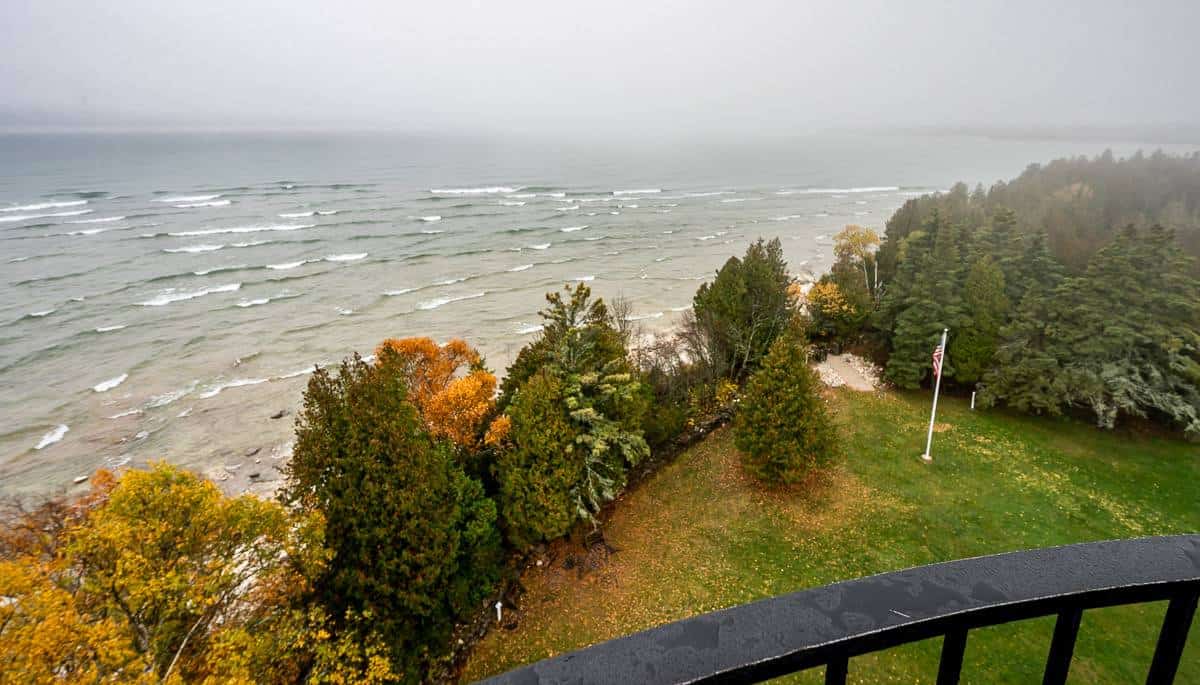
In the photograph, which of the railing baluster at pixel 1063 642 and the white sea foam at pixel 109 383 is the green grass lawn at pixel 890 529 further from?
the white sea foam at pixel 109 383

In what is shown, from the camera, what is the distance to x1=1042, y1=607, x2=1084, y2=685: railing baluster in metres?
1.75

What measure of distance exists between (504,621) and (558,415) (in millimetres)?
5649

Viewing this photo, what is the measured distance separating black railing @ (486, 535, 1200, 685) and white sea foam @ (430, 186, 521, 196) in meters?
92.0

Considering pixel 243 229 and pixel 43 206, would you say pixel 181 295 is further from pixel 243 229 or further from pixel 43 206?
pixel 43 206

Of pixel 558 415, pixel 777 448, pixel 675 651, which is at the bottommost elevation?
pixel 777 448

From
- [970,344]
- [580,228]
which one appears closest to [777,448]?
[970,344]

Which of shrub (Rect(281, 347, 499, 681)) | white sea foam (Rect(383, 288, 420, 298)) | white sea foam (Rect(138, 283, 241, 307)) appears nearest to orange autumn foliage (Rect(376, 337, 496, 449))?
shrub (Rect(281, 347, 499, 681))

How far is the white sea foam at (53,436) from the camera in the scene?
83.3 feet

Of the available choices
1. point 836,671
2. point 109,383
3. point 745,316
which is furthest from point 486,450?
point 109,383

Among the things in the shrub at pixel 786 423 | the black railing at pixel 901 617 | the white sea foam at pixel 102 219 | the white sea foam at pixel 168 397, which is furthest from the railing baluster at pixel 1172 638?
the white sea foam at pixel 102 219

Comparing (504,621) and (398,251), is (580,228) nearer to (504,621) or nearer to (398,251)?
(398,251)

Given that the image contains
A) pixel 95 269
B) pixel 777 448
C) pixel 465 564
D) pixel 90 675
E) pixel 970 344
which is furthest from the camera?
pixel 95 269

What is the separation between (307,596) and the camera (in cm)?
1327

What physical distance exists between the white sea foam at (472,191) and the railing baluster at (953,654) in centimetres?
9208
